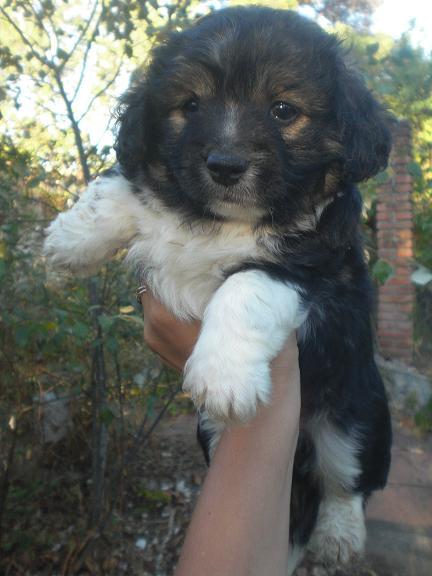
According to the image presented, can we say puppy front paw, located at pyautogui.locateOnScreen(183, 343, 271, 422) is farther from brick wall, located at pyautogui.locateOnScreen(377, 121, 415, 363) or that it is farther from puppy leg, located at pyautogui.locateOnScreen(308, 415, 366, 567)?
brick wall, located at pyautogui.locateOnScreen(377, 121, 415, 363)

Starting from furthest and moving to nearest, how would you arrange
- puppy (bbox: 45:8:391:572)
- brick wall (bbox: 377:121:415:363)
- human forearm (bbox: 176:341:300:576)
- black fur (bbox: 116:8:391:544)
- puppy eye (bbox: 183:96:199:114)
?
brick wall (bbox: 377:121:415:363) < puppy eye (bbox: 183:96:199:114) < black fur (bbox: 116:8:391:544) < puppy (bbox: 45:8:391:572) < human forearm (bbox: 176:341:300:576)

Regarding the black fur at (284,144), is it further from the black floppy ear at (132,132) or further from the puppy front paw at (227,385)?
the puppy front paw at (227,385)

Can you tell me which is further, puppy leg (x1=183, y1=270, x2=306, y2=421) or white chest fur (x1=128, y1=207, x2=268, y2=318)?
white chest fur (x1=128, y1=207, x2=268, y2=318)

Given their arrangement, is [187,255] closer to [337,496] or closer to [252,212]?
[252,212]

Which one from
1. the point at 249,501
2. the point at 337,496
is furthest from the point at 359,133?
the point at 337,496

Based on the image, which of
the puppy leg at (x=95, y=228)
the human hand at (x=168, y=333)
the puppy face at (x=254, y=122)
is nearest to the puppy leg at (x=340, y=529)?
the human hand at (x=168, y=333)

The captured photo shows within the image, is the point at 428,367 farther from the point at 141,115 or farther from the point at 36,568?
the point at 141,115

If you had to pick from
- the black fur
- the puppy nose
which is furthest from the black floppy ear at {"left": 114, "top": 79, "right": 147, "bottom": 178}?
the puppy nose
